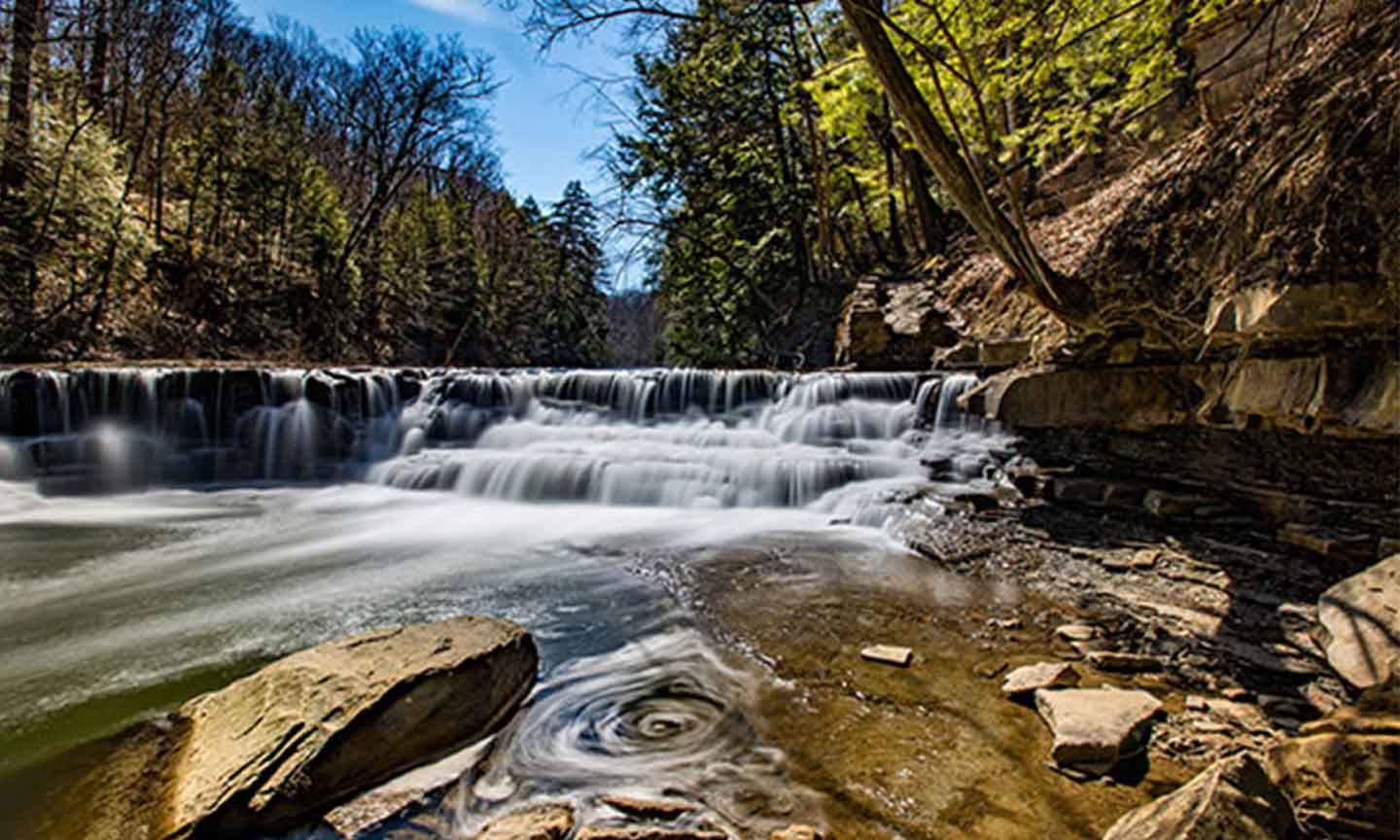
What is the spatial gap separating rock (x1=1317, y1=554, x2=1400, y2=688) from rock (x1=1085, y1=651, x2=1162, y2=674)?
2.11ft

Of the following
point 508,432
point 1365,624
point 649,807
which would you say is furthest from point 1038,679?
point 508,432

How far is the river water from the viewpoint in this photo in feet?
8.44

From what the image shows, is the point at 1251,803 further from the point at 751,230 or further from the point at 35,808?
the point at 751,230

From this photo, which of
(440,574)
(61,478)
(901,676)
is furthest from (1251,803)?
(61,478)

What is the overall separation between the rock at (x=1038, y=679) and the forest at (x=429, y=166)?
2.49m

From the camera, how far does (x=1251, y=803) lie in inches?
56.1

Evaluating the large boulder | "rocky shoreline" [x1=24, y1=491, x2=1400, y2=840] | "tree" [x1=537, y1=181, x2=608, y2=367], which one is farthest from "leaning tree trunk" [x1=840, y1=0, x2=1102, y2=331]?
"tree" [x1=537, y1=181, x2=608, y2=367]

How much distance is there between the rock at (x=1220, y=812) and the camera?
4.45 feet

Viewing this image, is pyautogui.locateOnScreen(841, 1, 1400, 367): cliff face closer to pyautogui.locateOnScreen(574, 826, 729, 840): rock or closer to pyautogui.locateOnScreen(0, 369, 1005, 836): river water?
pyautogui.locateOnScreen(0, 369, 1005, 836): river water

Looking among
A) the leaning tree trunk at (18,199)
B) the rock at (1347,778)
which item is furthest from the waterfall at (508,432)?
the rock at (1347,778)

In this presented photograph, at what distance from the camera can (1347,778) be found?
62.6 inches

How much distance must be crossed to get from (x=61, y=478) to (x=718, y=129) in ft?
42.2

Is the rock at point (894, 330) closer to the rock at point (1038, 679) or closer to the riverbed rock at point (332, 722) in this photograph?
the rock at point (1038, 679)

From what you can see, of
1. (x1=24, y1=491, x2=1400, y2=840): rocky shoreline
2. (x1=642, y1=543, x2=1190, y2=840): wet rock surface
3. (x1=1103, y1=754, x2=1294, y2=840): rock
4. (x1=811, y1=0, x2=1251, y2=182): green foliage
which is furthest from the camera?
(x1=811, y1=0, x2=1251, y2=182): green foliage
